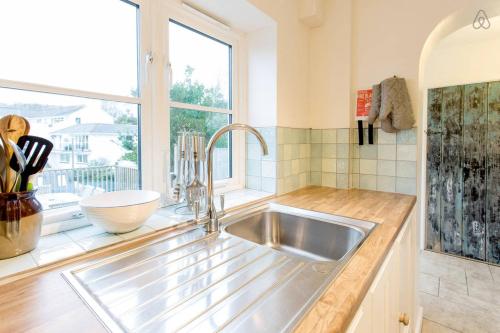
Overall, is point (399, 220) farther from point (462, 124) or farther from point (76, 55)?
point (462, 124)

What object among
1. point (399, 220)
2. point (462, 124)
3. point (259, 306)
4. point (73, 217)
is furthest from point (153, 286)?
point (462, 124)

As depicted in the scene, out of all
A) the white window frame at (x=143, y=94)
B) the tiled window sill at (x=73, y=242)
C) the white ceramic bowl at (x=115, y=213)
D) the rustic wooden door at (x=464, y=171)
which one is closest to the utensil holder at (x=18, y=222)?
the tiled window sill at (x=73, y=242)

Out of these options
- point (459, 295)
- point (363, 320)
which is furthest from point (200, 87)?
point (459, 295)

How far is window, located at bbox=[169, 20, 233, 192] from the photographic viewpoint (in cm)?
129

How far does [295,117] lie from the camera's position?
1706 mm

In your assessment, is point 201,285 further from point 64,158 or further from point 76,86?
point 76,86

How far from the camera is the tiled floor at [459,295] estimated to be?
5.38 feet

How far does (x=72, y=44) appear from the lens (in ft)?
3.10

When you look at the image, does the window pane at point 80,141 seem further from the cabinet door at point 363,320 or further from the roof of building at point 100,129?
the cabinet door at point 363,320

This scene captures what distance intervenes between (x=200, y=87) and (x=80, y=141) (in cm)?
68

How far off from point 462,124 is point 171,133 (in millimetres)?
2752

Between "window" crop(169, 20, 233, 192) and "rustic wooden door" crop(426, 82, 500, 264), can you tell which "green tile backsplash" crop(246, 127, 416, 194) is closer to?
"window" crop(169, 20, 233, 192)

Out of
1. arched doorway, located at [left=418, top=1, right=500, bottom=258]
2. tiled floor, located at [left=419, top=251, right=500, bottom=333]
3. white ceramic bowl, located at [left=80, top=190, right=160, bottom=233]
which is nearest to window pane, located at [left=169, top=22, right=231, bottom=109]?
white ceramic bowl, located at [left=80, top=190, right=160, bottom=233]

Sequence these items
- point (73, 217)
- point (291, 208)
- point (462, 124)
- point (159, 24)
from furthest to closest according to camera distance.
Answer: point (462, 124)
point (291, 208)
point (159, 24)
point (73, 217)
